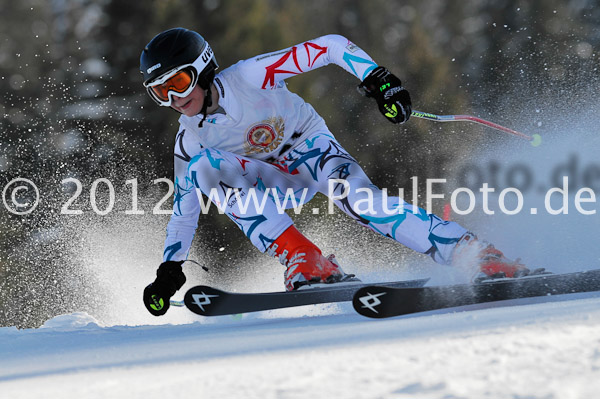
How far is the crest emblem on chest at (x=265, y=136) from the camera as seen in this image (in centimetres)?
328

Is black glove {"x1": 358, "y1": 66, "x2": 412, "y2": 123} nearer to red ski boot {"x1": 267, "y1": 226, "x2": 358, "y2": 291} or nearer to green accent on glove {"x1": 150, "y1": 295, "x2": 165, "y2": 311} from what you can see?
red ski boot {"x1": 267, "y1": 226, "x2": 358, "y2": 291}

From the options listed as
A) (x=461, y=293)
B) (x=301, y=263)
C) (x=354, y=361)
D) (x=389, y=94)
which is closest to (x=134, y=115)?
(x=301, y=263)

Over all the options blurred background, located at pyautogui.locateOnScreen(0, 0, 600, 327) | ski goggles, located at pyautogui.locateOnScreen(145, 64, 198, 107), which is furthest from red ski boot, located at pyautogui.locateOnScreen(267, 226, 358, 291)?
blurred background, located at pyautogui.locateOnScreen(0, 0, 600, 327)

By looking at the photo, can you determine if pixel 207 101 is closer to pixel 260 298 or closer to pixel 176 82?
pixel 176 82

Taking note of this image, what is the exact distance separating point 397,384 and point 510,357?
0.27 m

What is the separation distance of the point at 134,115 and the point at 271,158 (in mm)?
10827

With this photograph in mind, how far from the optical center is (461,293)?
250cm

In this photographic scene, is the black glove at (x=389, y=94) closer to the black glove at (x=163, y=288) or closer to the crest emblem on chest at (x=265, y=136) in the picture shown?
the crest emblem on chest at (x=265, y=136)

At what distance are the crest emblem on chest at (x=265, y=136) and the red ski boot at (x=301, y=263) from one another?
1.52 feet

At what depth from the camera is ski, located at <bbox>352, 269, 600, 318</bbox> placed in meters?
2.44

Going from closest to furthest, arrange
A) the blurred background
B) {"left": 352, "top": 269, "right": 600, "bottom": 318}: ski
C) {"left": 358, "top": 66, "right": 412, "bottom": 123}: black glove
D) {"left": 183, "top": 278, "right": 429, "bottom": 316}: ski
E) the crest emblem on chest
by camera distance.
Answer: {"left": 352, "top": 269, "right": 600, "bottom": 318}: ski, {"left": 358, "top": 66, "right": 412, "bottom": 123}: black glove, {"left": 183, "top": 278, "right": 429, "bottom": 316}: ski, the crest emblem on chest, the blurred background

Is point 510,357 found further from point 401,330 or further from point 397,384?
point 401,330

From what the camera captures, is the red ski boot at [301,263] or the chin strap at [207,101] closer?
the red ski boot at [301,263]

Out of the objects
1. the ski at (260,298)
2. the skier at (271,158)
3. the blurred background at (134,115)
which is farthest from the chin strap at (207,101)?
the blurred background at (134,115)
